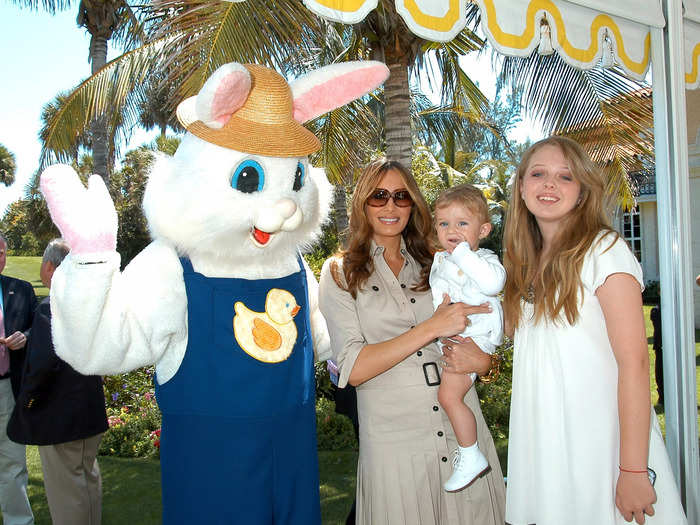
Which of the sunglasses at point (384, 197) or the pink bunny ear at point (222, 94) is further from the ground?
the pink bunny ear at point (222, 94)

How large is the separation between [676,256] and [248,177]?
192 cm

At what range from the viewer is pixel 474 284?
2348 mm

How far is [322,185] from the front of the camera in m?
2.70

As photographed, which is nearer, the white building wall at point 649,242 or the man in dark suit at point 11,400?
the man in dark suit at point 11,400

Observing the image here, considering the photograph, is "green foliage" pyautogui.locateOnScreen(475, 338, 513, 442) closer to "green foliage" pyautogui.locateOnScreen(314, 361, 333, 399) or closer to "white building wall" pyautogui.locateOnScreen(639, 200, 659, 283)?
"green foliage" pyautogui.locateOnScreen(314, 361, 333, 399)

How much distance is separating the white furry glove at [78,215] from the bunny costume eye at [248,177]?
476 millimetres

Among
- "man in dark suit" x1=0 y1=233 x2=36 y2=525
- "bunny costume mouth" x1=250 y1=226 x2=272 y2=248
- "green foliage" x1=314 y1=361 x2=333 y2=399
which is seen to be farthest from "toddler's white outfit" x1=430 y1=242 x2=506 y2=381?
"green foliage" x1=314 y1=361 x2=333 y2=399

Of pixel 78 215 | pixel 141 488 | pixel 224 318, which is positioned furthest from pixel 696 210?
pixel 78 215

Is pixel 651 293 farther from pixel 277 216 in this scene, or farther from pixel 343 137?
pixel 277 216

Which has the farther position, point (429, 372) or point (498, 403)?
point (498, 403)

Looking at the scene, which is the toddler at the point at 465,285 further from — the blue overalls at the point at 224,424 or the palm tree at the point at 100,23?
the palm tree at the point at 100,23

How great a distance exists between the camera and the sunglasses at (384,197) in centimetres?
248

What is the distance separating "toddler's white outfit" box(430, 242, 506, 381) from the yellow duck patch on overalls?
0.60m

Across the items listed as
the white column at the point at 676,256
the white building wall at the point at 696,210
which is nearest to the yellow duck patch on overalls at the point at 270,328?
the white column at the point at 676,256
